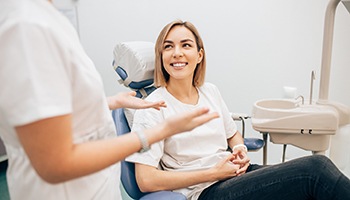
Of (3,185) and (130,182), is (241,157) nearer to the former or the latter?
(130,182)

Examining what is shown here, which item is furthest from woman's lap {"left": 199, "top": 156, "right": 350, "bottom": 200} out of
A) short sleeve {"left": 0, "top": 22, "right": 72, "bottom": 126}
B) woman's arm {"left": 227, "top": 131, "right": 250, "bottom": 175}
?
short sleeve {"left": 0, "top": 22, "right": 72, "bottom": 126}

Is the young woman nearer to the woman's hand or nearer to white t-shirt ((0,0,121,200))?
the woman's hand

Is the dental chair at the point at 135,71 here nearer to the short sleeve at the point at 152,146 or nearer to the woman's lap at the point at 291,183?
the short sleeve at the point at 152,146

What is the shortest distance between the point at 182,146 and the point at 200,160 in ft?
0.31

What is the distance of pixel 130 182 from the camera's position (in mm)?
1197

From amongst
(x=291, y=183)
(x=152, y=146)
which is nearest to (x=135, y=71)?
(x=152, y=146)

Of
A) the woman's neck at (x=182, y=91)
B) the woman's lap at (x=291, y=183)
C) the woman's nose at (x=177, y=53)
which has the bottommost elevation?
the woman's lap at (x=291, y=183)

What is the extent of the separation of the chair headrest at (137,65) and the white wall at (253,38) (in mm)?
679

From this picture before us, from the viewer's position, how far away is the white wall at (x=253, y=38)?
→ 1.88 meters

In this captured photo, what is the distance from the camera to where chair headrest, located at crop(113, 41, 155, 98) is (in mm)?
1492

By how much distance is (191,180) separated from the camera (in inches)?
46.1

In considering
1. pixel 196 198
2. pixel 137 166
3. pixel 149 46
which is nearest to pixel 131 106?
pixel 137 166

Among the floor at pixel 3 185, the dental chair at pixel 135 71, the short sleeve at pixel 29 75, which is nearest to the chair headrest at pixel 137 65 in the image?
the dental chair at pixel 135 71

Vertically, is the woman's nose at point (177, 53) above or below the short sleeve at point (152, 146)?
above
